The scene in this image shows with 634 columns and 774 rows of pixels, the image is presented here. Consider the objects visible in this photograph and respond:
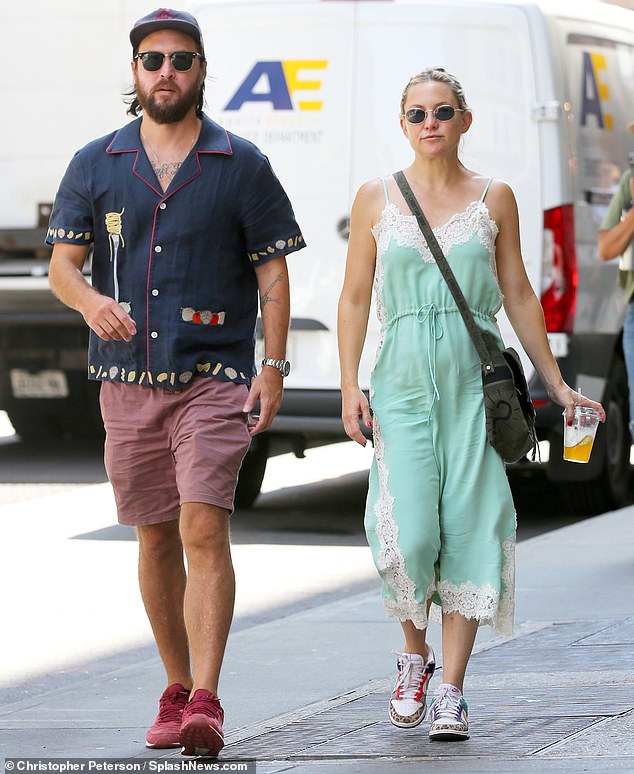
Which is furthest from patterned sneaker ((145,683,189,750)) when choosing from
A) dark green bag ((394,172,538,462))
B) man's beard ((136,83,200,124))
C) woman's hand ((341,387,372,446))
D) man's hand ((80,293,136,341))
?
man's beard ((136,83,200,124))

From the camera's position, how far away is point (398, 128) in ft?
30.0

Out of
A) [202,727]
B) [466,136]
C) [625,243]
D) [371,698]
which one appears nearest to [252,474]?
[466,136]

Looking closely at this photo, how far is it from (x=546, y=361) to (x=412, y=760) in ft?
3.81

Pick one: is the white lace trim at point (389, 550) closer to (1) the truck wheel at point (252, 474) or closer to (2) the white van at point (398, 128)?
(2) the white van at point (398, 128)

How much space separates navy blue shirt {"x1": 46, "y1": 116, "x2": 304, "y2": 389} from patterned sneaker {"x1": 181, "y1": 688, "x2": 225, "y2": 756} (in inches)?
33.0

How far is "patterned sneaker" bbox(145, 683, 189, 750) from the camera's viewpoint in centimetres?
486

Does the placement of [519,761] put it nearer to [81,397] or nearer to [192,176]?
[192,176]

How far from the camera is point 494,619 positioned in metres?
4.95

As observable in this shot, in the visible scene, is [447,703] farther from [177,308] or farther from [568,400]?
[177,308]

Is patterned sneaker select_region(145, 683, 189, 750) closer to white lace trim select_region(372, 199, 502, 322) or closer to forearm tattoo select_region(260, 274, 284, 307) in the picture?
forearm tattoo select_region(260, 274, 284, 307)

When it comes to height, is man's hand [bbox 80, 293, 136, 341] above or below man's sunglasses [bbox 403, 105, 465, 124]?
below

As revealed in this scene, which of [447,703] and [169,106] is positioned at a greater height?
[169,106]

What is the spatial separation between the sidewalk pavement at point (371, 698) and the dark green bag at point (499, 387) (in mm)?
761

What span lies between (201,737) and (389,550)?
2.49 ft
